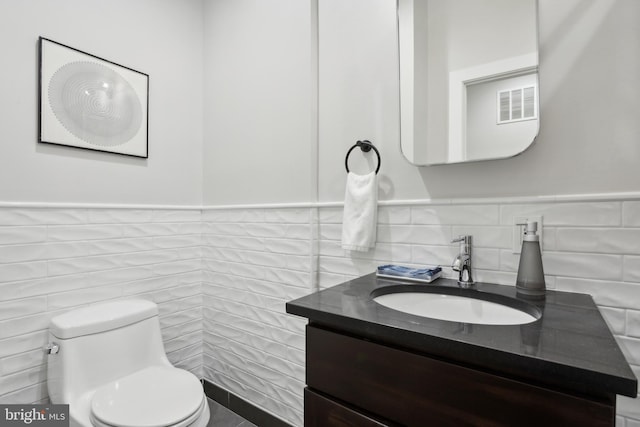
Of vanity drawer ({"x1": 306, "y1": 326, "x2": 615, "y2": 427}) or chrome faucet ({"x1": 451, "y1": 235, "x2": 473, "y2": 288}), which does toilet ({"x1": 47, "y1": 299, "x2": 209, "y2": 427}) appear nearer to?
vanity drawer ({"x1": 306, "y1": 326, "x2": 615, "y2": 427})

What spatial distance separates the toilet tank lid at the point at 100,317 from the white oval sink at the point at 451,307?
117 cm

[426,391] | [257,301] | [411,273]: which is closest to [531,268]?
[411,273]

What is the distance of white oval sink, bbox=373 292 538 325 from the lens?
0.92 meters

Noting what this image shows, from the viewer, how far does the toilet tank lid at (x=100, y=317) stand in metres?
1.31

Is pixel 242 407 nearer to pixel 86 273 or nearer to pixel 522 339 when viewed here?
pixel 86 273

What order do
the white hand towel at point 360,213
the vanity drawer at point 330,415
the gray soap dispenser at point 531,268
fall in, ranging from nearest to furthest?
1. the vanity drawer at point 330,415
2. the gray soap dispenser at point 531,268
3. the white hand towel at point 360,213

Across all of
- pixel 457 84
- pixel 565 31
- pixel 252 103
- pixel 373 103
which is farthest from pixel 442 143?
pixel 252 103

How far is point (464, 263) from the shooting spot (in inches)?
41.8

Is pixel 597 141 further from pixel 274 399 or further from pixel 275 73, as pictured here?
pixel 274 399

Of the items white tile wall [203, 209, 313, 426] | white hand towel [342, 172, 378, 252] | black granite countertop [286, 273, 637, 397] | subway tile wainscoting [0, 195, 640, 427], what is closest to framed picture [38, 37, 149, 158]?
subway tile wainscoting [0, 195, 640, 427]

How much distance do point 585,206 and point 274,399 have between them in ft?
5.19

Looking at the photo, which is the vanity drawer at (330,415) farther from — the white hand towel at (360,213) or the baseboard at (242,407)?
the baseboard at (242,407)

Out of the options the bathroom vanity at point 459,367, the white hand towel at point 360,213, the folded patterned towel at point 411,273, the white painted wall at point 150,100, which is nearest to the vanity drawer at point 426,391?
the bathroom vanity at point 459,367

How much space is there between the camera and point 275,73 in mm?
1654
